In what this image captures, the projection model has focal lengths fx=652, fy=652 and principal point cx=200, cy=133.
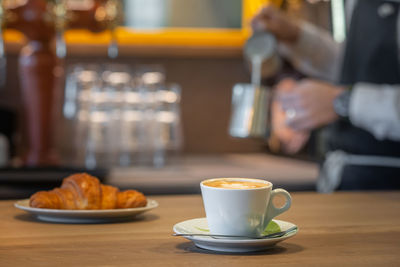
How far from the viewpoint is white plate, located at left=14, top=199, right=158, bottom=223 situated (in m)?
0.77

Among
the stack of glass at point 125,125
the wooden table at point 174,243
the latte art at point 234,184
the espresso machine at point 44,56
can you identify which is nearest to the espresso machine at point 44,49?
the espresso machine at point 44,56

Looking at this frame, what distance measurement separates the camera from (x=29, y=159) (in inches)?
79.7

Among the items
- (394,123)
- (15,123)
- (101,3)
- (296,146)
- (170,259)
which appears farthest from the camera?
(15,123)

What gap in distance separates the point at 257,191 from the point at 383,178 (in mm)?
988

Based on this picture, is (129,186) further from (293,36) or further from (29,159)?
(293,36)

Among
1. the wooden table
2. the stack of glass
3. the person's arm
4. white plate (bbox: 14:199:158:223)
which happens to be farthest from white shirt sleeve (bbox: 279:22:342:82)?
white plate (bbox: 14:199:158:223)

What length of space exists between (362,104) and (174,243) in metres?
0.87

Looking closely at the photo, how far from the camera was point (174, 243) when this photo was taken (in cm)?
67

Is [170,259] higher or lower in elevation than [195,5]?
lower

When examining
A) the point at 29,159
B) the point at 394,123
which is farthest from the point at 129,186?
the point at 394,123

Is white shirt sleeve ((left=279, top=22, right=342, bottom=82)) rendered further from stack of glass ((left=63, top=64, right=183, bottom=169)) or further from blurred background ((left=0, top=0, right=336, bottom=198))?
stack of glass ((left=63, top=64, right=183, bottom=169))

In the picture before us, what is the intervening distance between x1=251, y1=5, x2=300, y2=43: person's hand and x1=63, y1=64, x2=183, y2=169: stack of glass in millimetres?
550

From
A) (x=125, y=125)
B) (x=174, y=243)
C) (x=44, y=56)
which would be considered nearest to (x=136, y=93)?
(x=125, y=125)

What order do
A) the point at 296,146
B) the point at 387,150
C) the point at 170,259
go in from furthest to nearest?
the point at 296,146 → the point at 387,150 → the point at 170,259
